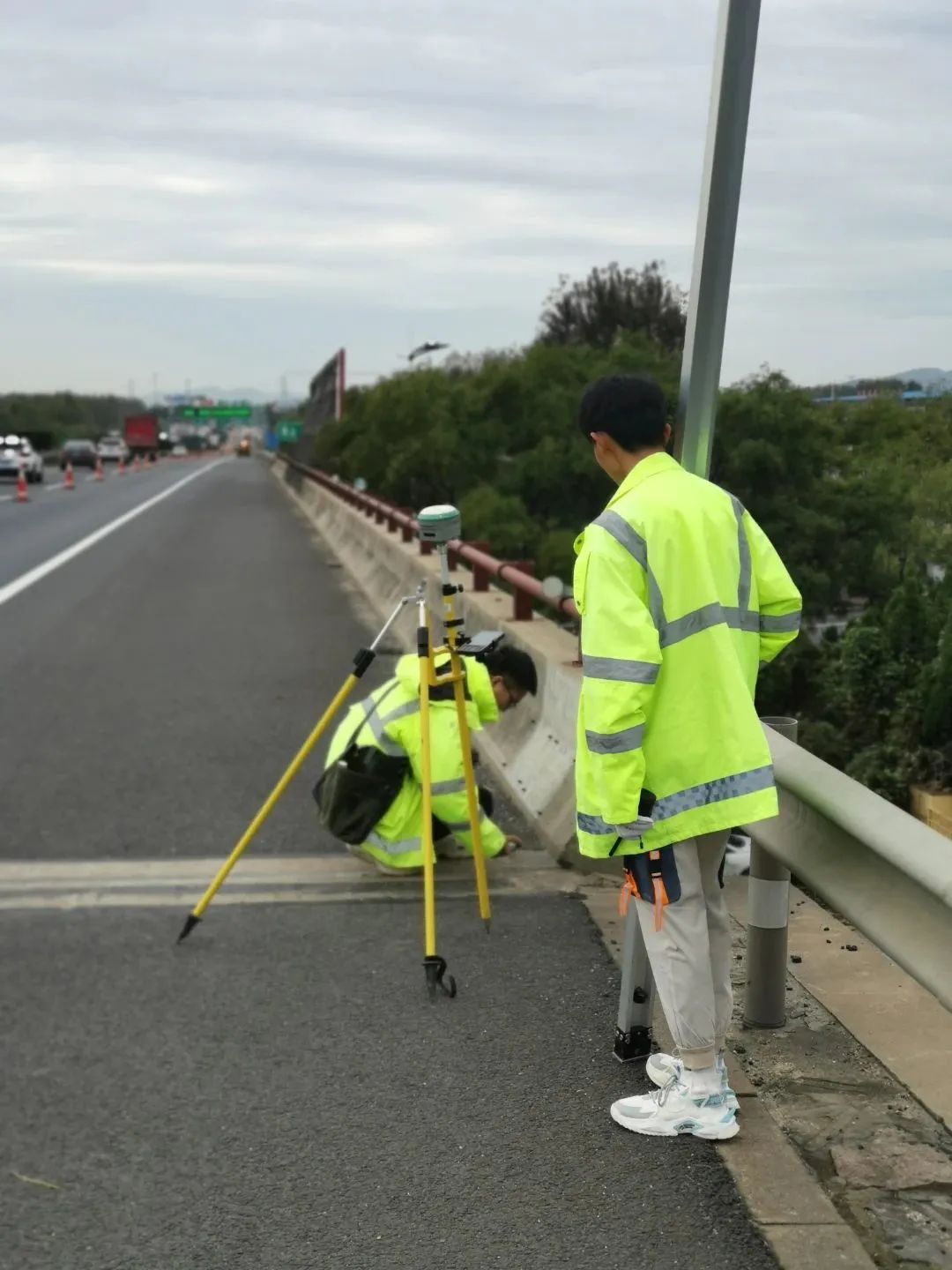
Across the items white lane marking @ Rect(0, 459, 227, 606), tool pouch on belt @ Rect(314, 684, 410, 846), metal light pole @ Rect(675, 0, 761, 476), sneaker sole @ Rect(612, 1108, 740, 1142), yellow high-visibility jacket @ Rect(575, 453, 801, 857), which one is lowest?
white lane marking @ Rect(0, 459, 227, 606)

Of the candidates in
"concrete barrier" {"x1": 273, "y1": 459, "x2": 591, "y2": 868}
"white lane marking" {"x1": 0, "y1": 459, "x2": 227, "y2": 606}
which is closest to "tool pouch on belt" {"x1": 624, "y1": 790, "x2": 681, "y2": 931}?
"concrete barrier" {"x1": 273, "y1": 459, "x2": 591, "y2": 868}

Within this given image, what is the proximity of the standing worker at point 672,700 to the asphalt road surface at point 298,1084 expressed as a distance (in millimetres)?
408

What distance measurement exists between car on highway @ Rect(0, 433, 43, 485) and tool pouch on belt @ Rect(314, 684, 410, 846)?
4652 cm

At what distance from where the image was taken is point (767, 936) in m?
4.72

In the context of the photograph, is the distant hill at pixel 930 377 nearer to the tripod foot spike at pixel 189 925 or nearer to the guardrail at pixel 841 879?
the guardrail at pixel 841 879

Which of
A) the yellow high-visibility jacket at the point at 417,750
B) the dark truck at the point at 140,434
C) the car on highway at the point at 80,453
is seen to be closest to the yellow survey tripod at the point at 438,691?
the yellow high-visibility jacket at the point at 417,750

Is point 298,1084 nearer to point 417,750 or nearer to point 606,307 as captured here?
point 417,750

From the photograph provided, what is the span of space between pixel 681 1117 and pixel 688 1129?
4cm

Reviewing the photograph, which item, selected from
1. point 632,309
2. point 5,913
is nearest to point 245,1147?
point 5,913

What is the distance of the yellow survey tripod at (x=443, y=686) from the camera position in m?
5.25

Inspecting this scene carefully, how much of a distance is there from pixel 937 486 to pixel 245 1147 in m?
4.62

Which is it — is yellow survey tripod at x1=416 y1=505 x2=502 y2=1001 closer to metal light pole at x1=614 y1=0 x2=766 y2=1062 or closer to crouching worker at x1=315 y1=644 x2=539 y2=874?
crouching worker at x1=315 y1=644 x2=539 y2=874

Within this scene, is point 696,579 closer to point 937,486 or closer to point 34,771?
point 937,486

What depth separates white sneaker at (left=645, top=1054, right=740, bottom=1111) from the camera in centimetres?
411
